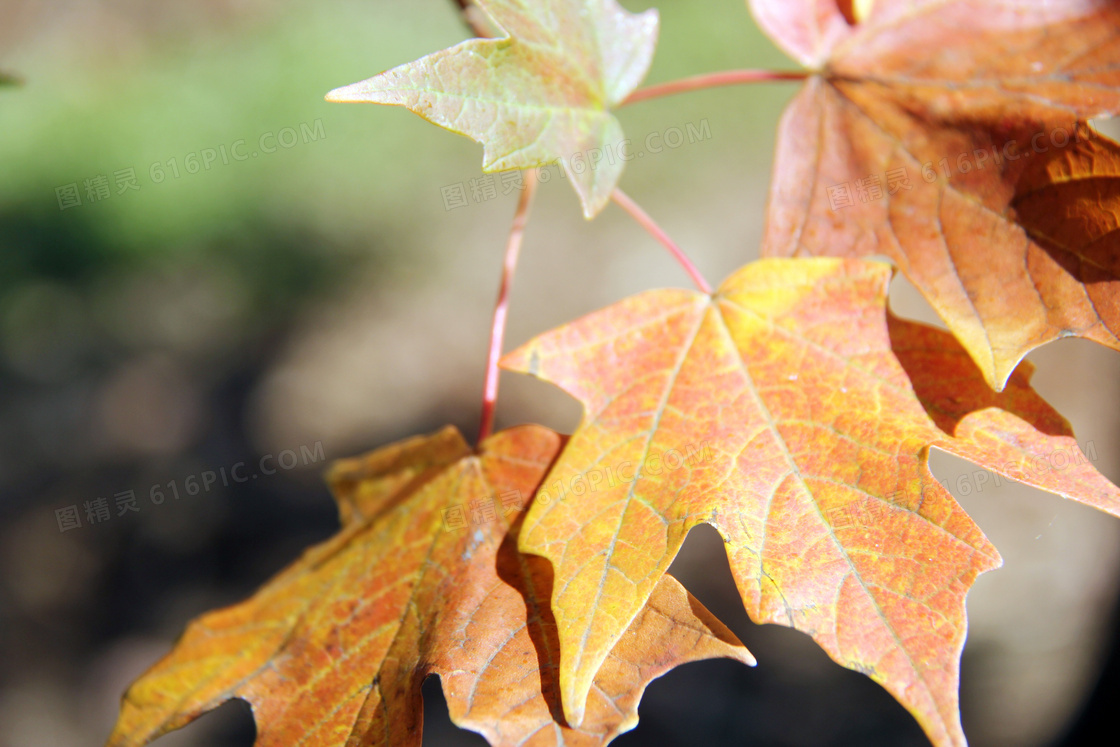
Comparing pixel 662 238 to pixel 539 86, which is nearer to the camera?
pixel 539 86

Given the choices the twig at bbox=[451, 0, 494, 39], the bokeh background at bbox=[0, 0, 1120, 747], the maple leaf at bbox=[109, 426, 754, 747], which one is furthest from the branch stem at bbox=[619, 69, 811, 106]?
the bokeh background at bbox=[0, 0, 1120, 747]

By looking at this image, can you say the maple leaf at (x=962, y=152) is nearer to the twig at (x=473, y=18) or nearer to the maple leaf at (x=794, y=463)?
the maple leaf at (x=794, y=463)

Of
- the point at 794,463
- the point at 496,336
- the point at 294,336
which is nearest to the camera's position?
the point at 794,463

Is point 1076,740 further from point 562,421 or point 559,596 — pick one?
point 559,596

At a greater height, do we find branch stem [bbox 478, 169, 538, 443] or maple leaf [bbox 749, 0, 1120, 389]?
maple leaf [bbox 749, 0, 1120, 389]

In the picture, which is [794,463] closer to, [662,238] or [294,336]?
[662,238]

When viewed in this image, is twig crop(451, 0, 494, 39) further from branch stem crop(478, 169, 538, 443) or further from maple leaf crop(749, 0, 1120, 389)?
maple leaf crop(749, 0, 1120, 389)

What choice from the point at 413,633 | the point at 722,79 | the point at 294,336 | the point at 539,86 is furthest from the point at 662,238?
the point at 294,336
